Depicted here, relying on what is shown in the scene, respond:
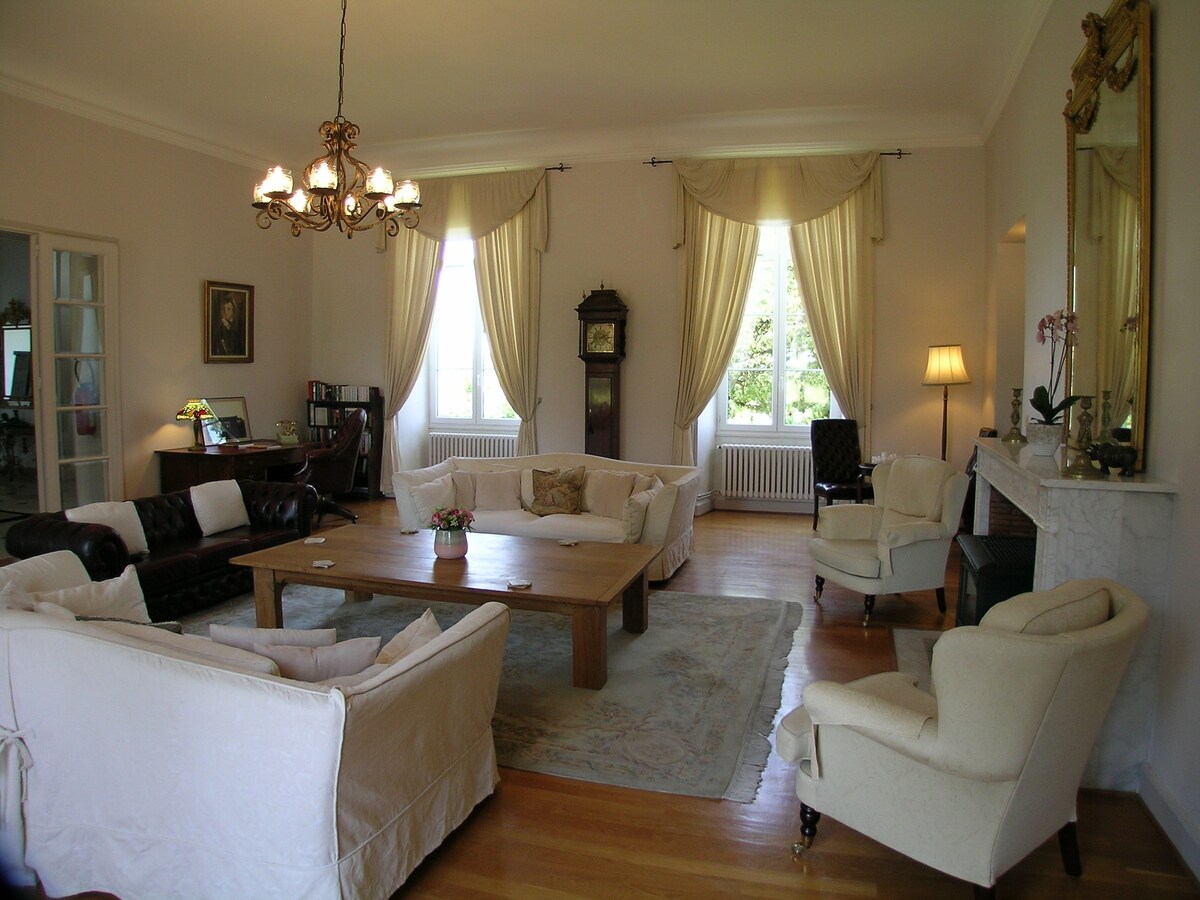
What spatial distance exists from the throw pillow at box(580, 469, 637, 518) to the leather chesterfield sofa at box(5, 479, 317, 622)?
2035 mm

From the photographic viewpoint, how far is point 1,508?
6730mm

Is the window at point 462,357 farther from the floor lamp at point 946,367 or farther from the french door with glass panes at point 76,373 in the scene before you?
the floor lamp at point 946,367

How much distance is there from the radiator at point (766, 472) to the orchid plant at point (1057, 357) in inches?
155

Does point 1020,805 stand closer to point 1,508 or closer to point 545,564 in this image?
point 545,564

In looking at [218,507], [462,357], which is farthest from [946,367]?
[218,507]

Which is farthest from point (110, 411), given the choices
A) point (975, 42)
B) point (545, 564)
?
point (975, 42)

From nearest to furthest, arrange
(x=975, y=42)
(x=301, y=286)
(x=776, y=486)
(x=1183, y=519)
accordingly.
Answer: (x=1183, y=519)
(x=975, y=42)
(x=776, y=486)
(x=301, y=286)

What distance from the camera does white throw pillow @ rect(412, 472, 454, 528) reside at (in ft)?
19.7

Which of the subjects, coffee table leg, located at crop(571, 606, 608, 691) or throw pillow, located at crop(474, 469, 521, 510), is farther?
throw pillow, located at crop(474, 469, 521, 510)

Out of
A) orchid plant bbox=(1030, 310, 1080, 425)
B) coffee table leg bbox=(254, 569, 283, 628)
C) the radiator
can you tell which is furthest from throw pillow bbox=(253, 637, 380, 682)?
A: the radiator

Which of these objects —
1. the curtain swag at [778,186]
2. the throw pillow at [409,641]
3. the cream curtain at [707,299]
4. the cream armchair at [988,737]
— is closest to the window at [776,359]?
the cream curtain at [707,299]

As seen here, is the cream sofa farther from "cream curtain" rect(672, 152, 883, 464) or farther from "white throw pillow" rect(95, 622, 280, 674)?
"white throw pillow" rect(95, 622, 280, 674)

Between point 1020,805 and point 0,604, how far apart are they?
300cm

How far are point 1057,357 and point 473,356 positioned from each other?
6434mm
